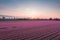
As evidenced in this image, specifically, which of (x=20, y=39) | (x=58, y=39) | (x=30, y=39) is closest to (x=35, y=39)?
(x=30, y=39)

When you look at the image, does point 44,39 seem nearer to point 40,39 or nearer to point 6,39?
point 40,39

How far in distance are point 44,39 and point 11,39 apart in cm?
158

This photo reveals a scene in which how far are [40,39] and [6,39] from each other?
1.63m

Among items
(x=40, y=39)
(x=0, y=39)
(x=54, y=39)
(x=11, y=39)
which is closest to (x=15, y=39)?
(x=11, y=39)

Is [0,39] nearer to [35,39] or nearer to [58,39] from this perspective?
[35,39]

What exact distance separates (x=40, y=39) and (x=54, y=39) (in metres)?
0.71

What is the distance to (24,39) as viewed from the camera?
20.9 ft

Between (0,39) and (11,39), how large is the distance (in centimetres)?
51

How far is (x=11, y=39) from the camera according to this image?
6336 millimetres

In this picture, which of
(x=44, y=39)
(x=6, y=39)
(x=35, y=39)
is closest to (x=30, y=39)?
(x=35, y=39)

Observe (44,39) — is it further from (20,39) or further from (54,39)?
(20,39)

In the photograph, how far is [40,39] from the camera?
641cm

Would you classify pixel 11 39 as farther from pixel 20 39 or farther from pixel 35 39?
pixel 35 39

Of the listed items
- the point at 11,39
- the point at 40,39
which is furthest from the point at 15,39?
the point at 40,39
